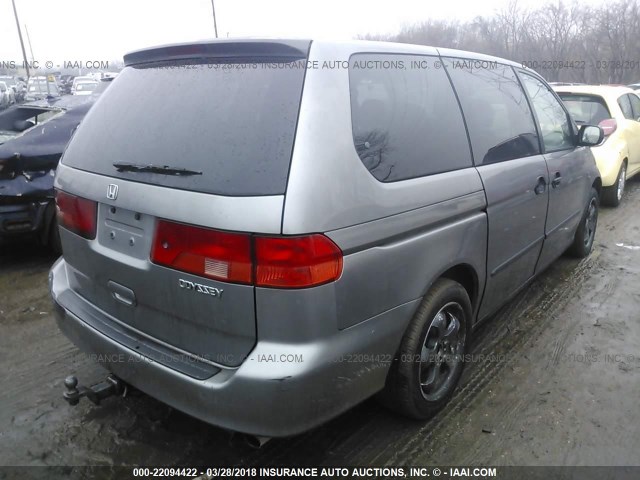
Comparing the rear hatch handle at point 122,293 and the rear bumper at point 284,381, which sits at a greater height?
the rear hatch handle at point 122,293

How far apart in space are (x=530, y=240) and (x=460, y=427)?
1390 mm

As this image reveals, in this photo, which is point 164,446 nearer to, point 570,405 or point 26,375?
point 26,375

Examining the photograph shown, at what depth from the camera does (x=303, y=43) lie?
6.46 ft

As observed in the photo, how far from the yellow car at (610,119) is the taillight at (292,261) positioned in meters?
5.77

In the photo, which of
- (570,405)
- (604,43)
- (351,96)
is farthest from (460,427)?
→ (604,43)

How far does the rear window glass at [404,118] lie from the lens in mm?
2053

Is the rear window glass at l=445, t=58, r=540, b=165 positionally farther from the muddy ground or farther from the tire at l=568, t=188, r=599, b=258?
the tire at l=568, t=188, r=599, b=258

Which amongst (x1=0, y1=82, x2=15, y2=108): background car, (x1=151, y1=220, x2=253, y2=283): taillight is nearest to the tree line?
(x1=0, y1=82, x2=15, y2=108): background car

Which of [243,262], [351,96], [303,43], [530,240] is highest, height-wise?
[303,43]

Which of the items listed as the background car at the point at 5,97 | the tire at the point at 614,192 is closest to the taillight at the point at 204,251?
the tire at the point at 614,192

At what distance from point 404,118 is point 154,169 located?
112 cm

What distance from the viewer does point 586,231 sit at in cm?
478

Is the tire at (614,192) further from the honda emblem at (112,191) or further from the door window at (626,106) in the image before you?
the honda emblem at (112,191)

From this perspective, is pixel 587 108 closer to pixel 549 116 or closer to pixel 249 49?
pixel 549 116
